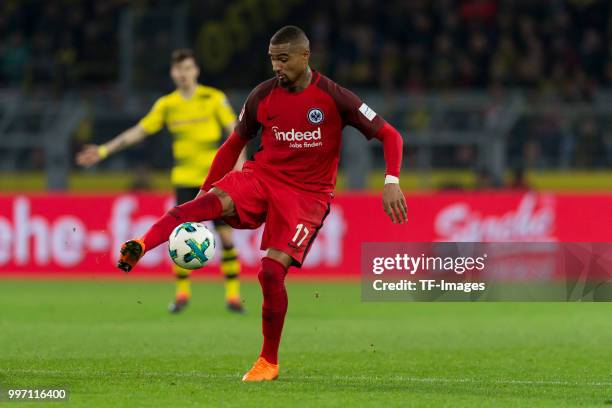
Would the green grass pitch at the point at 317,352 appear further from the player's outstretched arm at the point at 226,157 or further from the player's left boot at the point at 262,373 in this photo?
the player's outstretched arm at the point at 226,157

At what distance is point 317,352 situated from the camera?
346 inches

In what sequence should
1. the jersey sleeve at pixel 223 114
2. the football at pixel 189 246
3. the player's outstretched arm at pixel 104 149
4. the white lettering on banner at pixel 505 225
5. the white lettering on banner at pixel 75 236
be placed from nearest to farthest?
the football at pixel 189 246 → the player's outstretched arm at pixel 104 149 → the jersey sleeve at pixel 223 114 → the white lettering on banner at pixel 505 225 → the white lettering on banner at pixel 75 236

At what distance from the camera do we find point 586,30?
20766mm

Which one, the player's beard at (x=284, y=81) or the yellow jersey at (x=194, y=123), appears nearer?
the player's beard at (x=284, y=81)

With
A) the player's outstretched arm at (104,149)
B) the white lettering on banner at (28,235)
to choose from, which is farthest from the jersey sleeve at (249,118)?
the white lettering on banner at (28,235)

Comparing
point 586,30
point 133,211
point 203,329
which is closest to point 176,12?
point 133,211

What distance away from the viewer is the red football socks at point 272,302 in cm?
721

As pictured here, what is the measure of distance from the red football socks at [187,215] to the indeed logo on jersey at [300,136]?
0.53 metres

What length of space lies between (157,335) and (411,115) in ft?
28.2

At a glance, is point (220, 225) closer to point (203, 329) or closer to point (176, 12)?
point (203, 329)

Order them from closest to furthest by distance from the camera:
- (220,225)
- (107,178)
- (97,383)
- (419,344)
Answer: (97,383) → (419,344) → (220,225) → (107,178)

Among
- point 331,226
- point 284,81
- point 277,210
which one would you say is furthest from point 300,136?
point 331,226

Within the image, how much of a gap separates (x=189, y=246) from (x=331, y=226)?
942cm

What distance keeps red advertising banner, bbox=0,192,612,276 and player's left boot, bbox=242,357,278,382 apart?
29.6 feet
